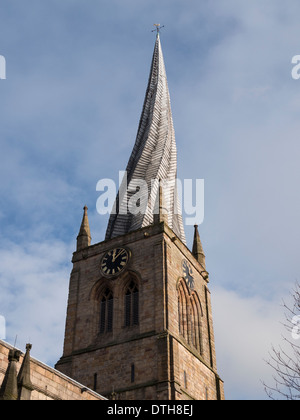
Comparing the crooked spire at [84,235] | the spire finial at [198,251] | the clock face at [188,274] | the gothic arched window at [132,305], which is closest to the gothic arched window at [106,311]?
the gothic arched window at [132,305]

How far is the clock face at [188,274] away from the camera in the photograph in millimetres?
44359

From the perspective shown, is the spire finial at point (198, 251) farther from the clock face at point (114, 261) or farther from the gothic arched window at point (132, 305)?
the gothic arched window at point (132, 305)

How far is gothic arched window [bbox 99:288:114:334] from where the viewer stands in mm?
41731

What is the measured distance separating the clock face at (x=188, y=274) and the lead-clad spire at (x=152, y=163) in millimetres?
4600

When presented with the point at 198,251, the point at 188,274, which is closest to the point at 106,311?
the point at 188,274

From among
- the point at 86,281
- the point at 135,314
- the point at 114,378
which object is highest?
the point at 86,281

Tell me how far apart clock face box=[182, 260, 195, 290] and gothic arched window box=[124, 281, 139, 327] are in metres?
3.94

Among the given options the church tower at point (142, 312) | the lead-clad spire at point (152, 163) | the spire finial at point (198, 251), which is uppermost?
the lead-clad spire at point (152, 163)

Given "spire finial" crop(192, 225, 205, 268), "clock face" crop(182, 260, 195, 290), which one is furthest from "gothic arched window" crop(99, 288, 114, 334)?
"spire finial" crop(192, 225, 205, 268)

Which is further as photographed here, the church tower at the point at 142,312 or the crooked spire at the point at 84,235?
the crooked spire at the point at 84,235
